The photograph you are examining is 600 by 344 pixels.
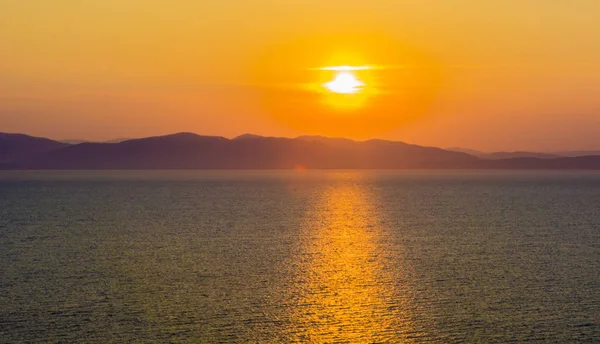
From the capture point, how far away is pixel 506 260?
38000 mm

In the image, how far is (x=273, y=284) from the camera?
3075cm

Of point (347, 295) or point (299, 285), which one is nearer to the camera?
point (347, 295)

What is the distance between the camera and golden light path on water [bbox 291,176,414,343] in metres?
22.5

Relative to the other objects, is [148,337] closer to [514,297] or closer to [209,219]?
[514,297]

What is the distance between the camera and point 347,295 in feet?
92.1

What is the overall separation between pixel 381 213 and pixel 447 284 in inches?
1908

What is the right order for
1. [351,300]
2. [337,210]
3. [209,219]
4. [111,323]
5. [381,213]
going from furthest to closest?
1. [337,210]
2. [381,213]
3. [209,219]
4. [351,300]
5. [111,323]

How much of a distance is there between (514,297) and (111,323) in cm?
1436

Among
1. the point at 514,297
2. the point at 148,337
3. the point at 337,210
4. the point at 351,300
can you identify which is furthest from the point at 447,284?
the point at 337,210

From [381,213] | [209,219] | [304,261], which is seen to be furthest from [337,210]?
[304,261]

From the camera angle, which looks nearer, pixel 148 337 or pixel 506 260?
pixel 148 337

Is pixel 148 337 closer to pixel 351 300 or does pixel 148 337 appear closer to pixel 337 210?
pixel 351 300

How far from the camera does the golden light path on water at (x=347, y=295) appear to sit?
2247cm

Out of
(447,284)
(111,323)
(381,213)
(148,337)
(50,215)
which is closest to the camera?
(148,337)
